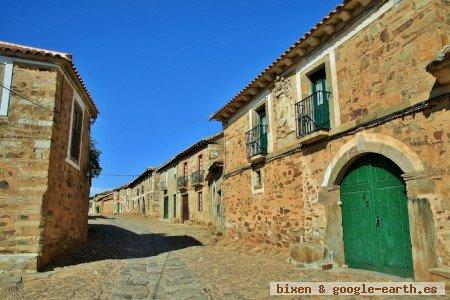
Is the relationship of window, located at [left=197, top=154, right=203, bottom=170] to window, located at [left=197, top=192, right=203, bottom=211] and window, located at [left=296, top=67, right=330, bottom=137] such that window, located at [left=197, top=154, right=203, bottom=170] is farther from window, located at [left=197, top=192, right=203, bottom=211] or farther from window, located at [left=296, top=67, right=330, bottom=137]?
window, located at [left=296, top=67, right=330, bottom=137]

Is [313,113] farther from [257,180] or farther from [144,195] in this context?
[144,195]

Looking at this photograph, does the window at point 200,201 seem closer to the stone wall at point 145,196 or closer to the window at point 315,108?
the stone wall at point 145,196

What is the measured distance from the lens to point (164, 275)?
715cm

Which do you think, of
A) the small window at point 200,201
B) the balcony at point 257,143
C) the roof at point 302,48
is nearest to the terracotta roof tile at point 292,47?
the roof at point 302,48

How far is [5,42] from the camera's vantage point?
7.86 meters

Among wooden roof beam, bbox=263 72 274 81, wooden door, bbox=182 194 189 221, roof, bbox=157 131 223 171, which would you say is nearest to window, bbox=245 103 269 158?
wooden roof beam, bbox=263 72 274 81

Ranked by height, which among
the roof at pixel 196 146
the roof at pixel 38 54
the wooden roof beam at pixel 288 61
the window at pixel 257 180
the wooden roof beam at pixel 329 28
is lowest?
the window at pixel 257 180

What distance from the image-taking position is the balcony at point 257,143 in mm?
10791

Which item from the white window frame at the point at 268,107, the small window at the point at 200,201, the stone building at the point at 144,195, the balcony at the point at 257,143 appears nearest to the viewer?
→ the white window frame at the point at 268,107

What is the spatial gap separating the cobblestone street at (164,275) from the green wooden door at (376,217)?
0.37 meters

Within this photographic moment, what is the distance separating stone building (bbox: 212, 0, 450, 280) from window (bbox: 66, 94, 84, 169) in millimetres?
5408

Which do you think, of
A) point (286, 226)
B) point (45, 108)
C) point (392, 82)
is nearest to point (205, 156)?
point (286, 226)

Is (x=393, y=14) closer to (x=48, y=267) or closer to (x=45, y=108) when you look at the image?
(x=45, y=108)

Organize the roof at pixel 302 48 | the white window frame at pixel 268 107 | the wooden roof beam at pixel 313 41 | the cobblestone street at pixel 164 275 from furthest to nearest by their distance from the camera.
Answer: the white window frame at pixel 268 107 < the wooden roof beam at pixel 313 41 < the roof at pixel 302 48 < the cobblestone street at pixel 164 275
